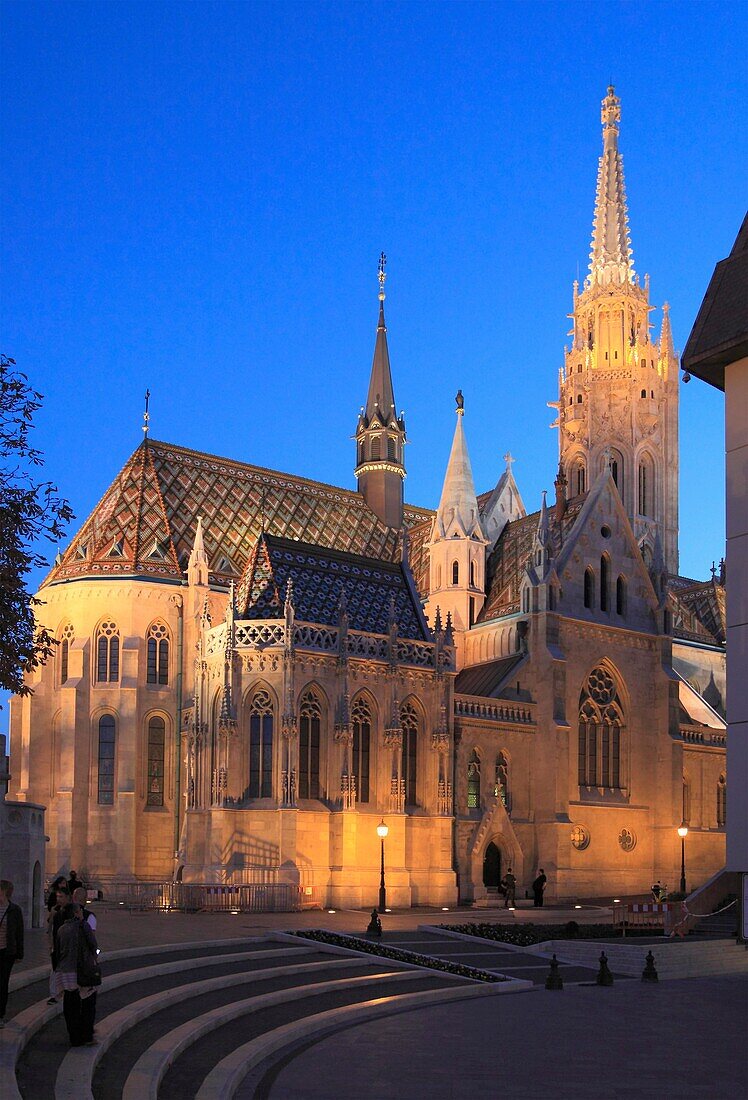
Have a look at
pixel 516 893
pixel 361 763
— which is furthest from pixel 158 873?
pixel 516 893

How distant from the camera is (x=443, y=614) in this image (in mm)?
56594

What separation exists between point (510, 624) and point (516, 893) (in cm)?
1085

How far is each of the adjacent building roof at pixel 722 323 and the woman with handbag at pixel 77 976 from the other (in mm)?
16232

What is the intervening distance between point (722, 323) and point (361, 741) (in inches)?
862

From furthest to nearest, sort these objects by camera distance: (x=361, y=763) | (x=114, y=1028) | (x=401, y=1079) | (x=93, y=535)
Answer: (x=93, y=535) → (x=361, y=763) → (x=114, y=1028) → (x=401, y=1079)

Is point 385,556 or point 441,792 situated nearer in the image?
point 441,792

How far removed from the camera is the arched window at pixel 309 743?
136ft

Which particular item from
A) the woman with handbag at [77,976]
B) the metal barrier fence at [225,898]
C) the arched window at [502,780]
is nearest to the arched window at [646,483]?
the arched window at [502,780]

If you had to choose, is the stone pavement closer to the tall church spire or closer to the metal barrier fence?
the metal barrier fence

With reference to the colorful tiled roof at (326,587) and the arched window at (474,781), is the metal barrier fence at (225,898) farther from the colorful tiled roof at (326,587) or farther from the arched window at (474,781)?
the arched window at (474,781)

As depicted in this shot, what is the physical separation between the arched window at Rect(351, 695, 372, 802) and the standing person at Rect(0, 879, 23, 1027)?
27.9 meters

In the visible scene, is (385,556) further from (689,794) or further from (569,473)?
(569,473)

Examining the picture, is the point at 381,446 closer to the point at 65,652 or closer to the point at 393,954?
the point at 65,652

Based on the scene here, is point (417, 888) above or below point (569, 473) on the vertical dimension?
below
